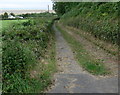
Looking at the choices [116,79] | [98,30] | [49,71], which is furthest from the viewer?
[98,30]

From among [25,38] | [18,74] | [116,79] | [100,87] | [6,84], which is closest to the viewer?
[6,84]

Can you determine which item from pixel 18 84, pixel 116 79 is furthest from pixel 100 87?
pixel 18 84

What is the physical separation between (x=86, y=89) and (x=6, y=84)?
2.14 m

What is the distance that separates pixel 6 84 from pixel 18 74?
1.83 ft

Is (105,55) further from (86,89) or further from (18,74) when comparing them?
(18,74)

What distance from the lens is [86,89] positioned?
5.64 m

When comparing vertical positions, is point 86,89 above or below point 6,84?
below

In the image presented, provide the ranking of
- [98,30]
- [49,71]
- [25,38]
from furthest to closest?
[98,30], [25,38], [49,71]

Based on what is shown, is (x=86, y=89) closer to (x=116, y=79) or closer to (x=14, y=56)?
(x=116, y=79)

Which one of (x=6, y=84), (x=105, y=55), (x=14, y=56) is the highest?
(x=14, y=56)

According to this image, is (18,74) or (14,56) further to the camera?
(14,56)

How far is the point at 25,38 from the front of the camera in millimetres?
10000

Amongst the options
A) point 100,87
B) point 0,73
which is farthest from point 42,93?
point 100,87

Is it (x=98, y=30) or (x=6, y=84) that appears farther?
(x=98, y=30)
